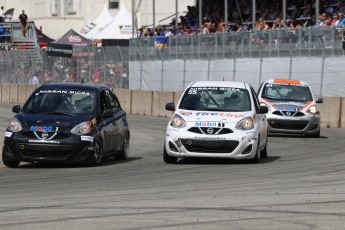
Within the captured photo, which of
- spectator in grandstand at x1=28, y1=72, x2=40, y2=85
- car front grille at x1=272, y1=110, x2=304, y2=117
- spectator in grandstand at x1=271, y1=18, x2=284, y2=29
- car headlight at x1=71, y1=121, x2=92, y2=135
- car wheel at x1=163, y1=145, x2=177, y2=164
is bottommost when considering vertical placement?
spectator in grandstand at x1=28, y1=72, x2=40, y2=85

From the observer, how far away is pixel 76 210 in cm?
1052

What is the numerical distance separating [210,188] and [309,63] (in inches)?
916

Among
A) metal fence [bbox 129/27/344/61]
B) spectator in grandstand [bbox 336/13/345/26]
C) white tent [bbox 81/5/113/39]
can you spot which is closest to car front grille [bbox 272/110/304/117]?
metal fence [bbox 129/27/344/61]

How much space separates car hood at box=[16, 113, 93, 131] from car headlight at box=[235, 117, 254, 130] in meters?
2.52

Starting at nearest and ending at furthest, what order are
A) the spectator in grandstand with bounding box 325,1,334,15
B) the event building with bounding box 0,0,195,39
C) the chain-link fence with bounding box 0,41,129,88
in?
the spectator in grandstand with bounding box 325,1,334,15, the chain-link fence with bounding box 0,41,129,88, the event building with bounding box 0,0,195,39

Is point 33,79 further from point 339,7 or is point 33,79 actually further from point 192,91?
point 192,91

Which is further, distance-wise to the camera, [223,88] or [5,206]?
[223,88]

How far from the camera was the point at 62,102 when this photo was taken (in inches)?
698

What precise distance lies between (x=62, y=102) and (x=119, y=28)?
41.8 m

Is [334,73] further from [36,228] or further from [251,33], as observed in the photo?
[36,228]

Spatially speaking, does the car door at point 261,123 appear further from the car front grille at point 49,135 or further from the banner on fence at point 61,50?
the banner on fence at point 61,50

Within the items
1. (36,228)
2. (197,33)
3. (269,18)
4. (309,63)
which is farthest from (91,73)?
(36,228)

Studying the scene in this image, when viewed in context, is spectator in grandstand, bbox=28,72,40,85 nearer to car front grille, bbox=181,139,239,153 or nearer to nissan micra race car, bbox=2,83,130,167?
nissan micra race car, bbox=2,83,130,167

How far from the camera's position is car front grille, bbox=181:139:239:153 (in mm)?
17281
